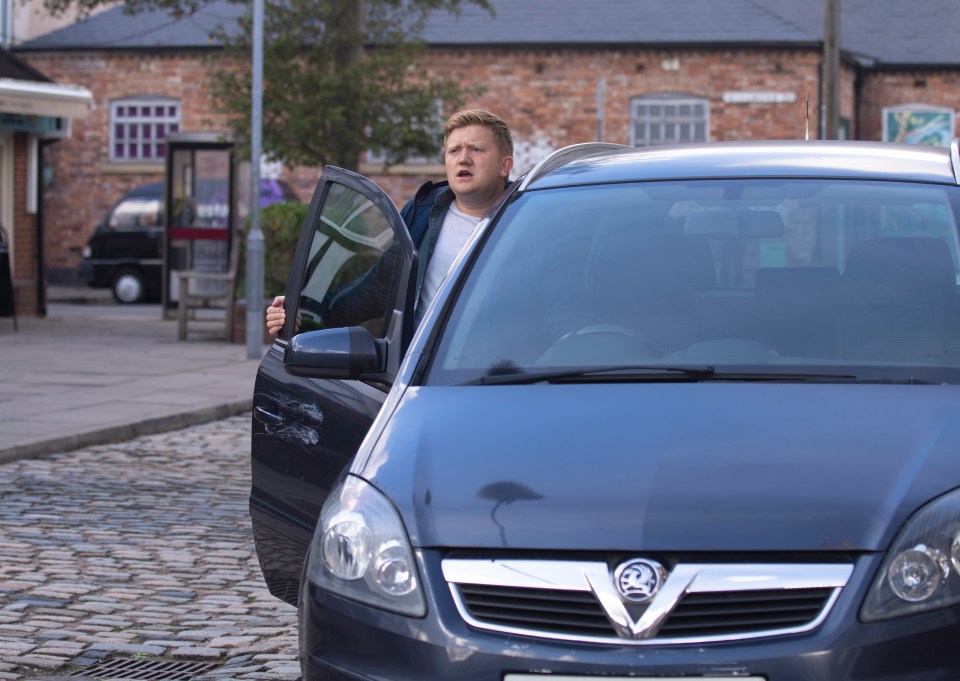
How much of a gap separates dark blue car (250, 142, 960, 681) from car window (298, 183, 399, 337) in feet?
0.11

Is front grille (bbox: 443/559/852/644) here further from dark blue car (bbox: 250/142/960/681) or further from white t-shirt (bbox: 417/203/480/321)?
white t-shirt (bbox: 417/203/480/321)

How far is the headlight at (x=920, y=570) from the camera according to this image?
3188 millimetres

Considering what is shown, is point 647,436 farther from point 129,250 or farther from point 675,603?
point 129,250

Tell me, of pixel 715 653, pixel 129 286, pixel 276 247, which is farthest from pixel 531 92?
pixel 715 653

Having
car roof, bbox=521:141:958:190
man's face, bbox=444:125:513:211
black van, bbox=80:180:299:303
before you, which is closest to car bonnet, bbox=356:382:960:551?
car roof, bbox=521:141:958:190

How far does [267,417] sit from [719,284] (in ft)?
5.26

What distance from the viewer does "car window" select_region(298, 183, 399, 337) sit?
5137mm

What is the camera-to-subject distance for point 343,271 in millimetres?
5340

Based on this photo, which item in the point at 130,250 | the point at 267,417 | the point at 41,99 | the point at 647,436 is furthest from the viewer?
the point at 130,250

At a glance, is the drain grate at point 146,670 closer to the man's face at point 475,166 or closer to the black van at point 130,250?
the man's face at point 475,166

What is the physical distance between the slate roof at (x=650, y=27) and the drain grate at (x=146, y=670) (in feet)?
103

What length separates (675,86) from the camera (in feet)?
Result: 123

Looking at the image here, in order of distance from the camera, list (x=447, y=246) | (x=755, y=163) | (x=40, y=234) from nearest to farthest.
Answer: (x=755, y=163)
(x=447, y=246)
(x=40, y=234)

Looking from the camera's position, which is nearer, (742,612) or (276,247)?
(742,612)
